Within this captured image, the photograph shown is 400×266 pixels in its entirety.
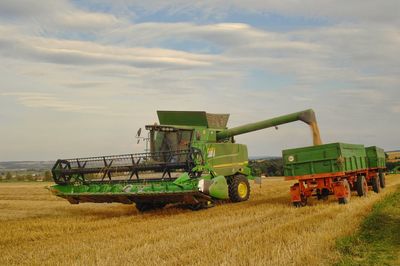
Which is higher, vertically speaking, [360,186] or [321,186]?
[321,186]

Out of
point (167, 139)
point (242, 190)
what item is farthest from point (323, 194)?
point (167, 139)

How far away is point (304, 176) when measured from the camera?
41.1 feet

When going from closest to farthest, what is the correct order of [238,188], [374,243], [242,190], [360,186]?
1. [374,243]
2. [360,186]
3. [238,188]
4. [242,190]

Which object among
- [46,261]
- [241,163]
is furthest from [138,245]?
[241,163]

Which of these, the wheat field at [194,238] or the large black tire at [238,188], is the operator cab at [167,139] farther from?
the wheat field at [194,238]

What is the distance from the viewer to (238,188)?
1423cm

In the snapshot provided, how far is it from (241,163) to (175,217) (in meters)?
4.37

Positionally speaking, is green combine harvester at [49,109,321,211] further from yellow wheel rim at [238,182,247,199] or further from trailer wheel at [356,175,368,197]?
trailer wheel at [356,175,368,197]

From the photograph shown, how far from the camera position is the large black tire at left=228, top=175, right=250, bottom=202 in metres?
14.1

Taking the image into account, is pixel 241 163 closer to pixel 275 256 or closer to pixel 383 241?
pixel 383 241

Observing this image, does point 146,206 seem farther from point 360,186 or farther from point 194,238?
point 194,238

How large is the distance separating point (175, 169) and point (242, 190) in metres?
2.63

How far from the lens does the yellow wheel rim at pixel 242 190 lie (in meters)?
14.3

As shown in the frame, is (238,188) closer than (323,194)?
No
